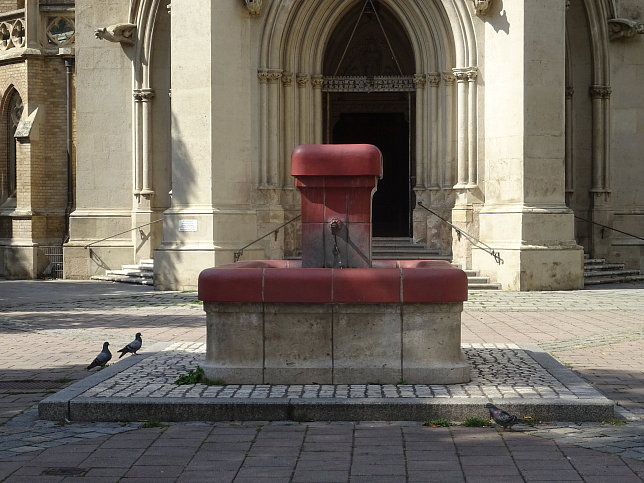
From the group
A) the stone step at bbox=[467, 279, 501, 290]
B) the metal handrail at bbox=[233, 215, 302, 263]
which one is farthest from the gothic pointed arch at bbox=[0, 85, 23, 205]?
the stone step at bbox=[467, 279, 501, 290]

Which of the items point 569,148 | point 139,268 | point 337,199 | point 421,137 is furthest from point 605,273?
point 337,199

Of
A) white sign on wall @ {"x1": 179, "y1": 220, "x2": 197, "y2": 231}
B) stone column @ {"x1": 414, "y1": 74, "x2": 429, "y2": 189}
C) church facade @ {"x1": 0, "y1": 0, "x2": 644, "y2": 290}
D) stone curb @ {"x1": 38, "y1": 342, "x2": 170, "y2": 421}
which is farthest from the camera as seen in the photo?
stone column @ {"x1": 414, "y1": 74, "x2": 429, "y2": 189}

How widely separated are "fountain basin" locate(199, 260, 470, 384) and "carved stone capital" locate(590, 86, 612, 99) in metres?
15.3

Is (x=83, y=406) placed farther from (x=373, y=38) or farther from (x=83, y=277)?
(x=373, y=38)

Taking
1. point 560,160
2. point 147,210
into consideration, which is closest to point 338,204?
point 560,160

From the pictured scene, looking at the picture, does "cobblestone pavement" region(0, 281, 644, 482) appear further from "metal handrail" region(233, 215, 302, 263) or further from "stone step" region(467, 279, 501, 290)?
"metal handrail" region(233, 215, 302, 263)

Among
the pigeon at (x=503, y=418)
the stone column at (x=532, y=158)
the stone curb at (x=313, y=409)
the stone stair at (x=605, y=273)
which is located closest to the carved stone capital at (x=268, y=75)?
the stone column at (x=532, y=158)

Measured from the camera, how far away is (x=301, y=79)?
68.4 ft

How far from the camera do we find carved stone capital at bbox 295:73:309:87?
20828 mm

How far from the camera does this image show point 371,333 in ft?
25.6

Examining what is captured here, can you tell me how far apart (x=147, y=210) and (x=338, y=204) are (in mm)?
14253

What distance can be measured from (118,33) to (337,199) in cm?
1490

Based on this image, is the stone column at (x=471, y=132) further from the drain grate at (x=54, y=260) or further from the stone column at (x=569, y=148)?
the drain grate at (x=54, y=260)

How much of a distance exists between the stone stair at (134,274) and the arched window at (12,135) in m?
5.44
